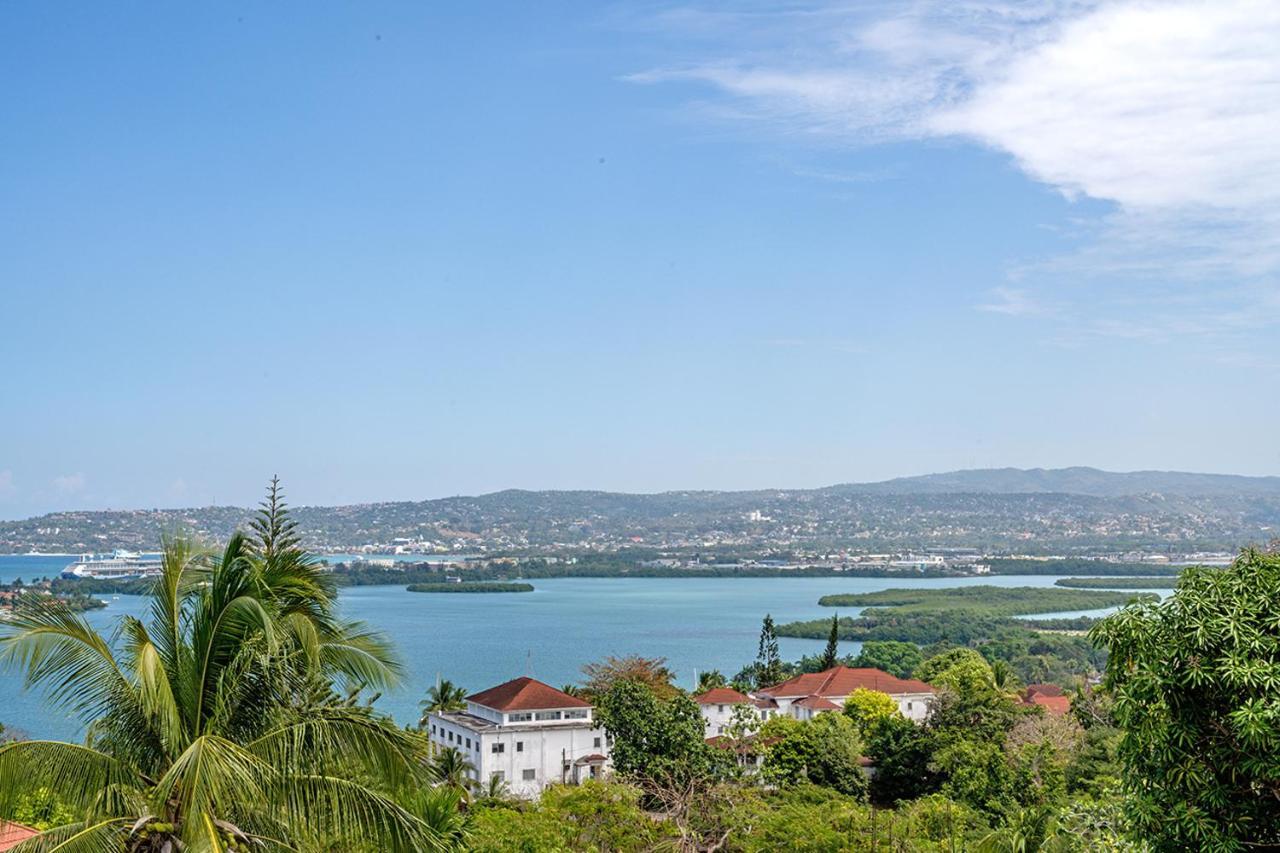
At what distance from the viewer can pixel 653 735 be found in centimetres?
2788

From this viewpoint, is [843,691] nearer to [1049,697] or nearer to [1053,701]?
[1053,701]

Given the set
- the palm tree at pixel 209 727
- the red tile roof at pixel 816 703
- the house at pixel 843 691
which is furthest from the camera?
the house at pixel 843 691

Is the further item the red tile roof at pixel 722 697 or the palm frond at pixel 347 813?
the red tile roof at pixel 722 697

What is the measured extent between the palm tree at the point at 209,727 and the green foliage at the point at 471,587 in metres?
154

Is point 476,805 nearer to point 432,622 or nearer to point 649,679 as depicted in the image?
point 649,679

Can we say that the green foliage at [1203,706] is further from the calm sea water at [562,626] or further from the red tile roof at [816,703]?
the red tile roof at [816,703]

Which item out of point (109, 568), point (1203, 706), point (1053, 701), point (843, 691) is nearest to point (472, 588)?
point (109, 568)

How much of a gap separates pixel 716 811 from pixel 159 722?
48.9 feet

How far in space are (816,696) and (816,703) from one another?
158cm

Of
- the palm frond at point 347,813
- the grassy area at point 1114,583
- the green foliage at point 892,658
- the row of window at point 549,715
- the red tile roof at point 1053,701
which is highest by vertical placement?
the palm frond at point 347,813

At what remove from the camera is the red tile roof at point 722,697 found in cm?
4131

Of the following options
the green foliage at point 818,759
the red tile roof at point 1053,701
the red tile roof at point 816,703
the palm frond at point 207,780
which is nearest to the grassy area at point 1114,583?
the red tile roof at point 1053,701

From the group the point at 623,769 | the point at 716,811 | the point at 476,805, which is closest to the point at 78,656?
the point at 716,811

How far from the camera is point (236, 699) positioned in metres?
6.79
